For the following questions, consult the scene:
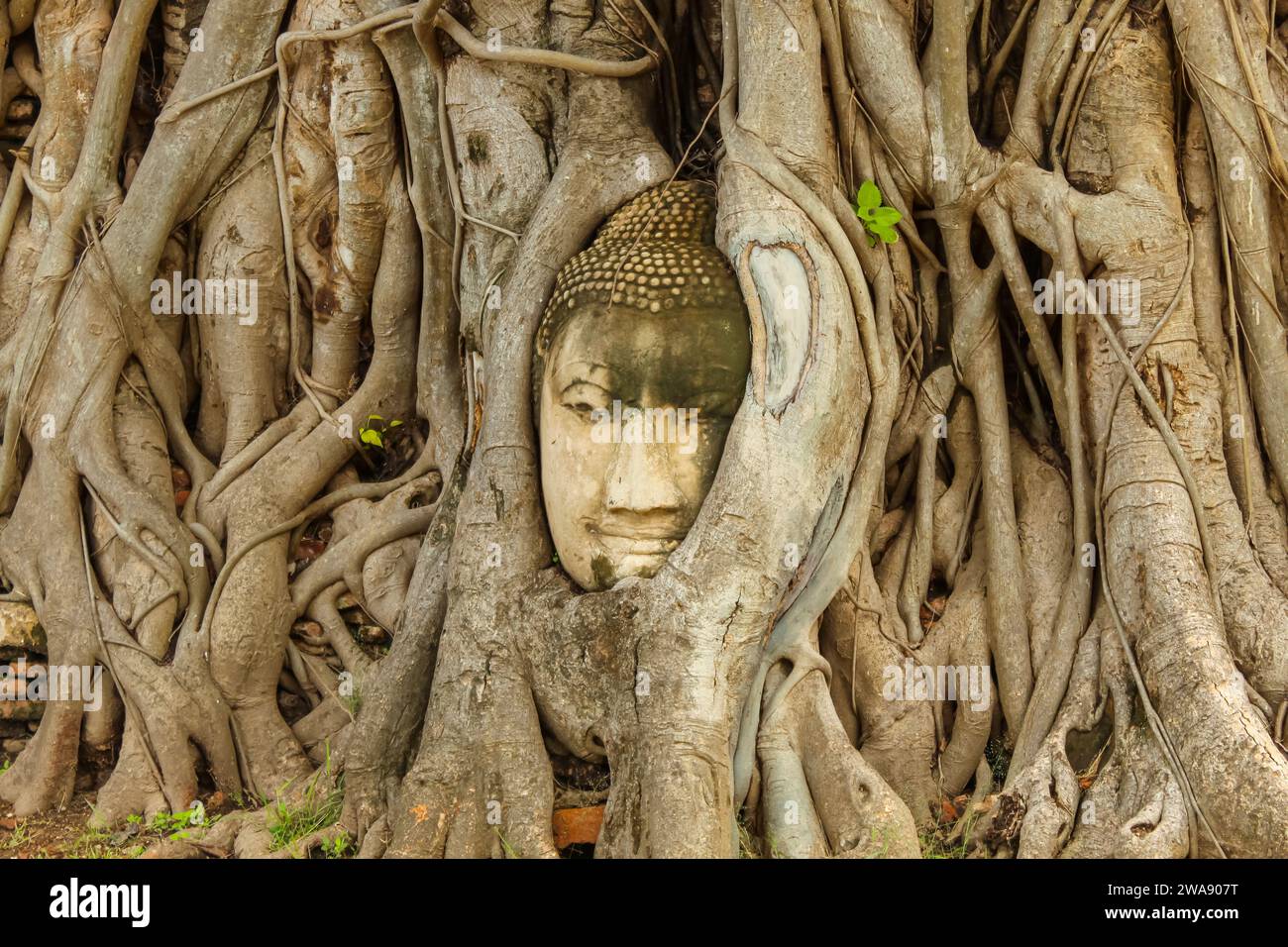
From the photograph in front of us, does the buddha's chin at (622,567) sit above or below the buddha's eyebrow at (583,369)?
below

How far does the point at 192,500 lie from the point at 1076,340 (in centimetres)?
296

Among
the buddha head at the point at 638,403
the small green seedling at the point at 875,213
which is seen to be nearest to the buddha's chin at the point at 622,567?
the buddha head at the point at 638,403

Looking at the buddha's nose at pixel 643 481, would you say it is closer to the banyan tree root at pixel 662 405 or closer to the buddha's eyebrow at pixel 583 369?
the banyan tree root at pixel 662 405

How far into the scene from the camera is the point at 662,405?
3.83 meters

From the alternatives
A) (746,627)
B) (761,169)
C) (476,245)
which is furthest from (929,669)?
(476,245)

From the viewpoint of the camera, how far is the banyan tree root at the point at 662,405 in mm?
3738

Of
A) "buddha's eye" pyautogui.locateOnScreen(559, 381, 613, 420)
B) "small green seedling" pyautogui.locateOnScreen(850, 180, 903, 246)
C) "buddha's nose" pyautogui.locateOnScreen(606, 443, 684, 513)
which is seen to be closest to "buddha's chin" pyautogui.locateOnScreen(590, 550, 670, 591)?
"buddha's nose" pyautogui.locateOnScreen(606, 443, 684, 513)

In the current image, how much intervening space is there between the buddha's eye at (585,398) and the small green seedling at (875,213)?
988 millimetres

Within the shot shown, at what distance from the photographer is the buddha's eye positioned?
3873mm

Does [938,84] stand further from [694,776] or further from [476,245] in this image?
[694,776]

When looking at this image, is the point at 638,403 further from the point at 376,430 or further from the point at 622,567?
the point at 376,430

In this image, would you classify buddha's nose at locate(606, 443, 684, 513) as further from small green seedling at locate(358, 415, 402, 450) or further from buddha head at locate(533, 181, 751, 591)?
small green seedling at locate(358, 415, 402, 450)

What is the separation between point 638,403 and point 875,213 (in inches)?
38.2

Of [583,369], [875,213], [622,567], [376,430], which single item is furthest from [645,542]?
[376,430]
